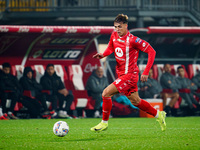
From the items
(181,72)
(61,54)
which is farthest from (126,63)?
(181,72)

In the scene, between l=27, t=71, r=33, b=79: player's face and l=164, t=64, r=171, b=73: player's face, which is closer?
l=27, t=71, r=33, b=79: player's face

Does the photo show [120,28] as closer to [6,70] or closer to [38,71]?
[6,70]

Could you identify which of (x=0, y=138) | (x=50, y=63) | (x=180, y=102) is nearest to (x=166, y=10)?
(x=180, y=102)

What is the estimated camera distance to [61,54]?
14.9 metres

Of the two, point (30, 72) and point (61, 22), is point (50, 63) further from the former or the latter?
point (61, 22)

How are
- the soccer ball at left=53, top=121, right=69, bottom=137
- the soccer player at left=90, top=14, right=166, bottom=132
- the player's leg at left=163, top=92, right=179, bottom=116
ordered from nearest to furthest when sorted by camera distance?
the soccer ball at left=53, top=121, right=69, bottom=137
the soccer player at left=90, top=14, right=166, bottom=132
the player's leg at left=163, top=92, right=179, bottom=116

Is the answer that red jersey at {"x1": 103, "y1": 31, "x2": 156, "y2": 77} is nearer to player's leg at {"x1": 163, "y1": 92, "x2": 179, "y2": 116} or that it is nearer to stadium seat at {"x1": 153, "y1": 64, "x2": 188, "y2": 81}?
player's leg at {"x1": 163, "y1": 92, "x2": 179, "y2": 116}

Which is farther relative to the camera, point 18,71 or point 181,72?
point 181,72

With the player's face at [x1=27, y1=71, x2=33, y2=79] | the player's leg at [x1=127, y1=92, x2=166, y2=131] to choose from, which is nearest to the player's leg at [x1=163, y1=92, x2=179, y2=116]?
the player's face at [x1=27, y1=71, x2=33, y2=79]

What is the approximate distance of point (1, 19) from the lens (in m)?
19.6

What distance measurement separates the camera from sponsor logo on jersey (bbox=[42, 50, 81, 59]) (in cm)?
1479

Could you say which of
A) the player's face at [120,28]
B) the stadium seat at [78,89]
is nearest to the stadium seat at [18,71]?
the stadium seat at [78,89]

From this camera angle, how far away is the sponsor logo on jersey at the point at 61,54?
48.5 feet

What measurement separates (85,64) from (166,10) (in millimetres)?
6685
